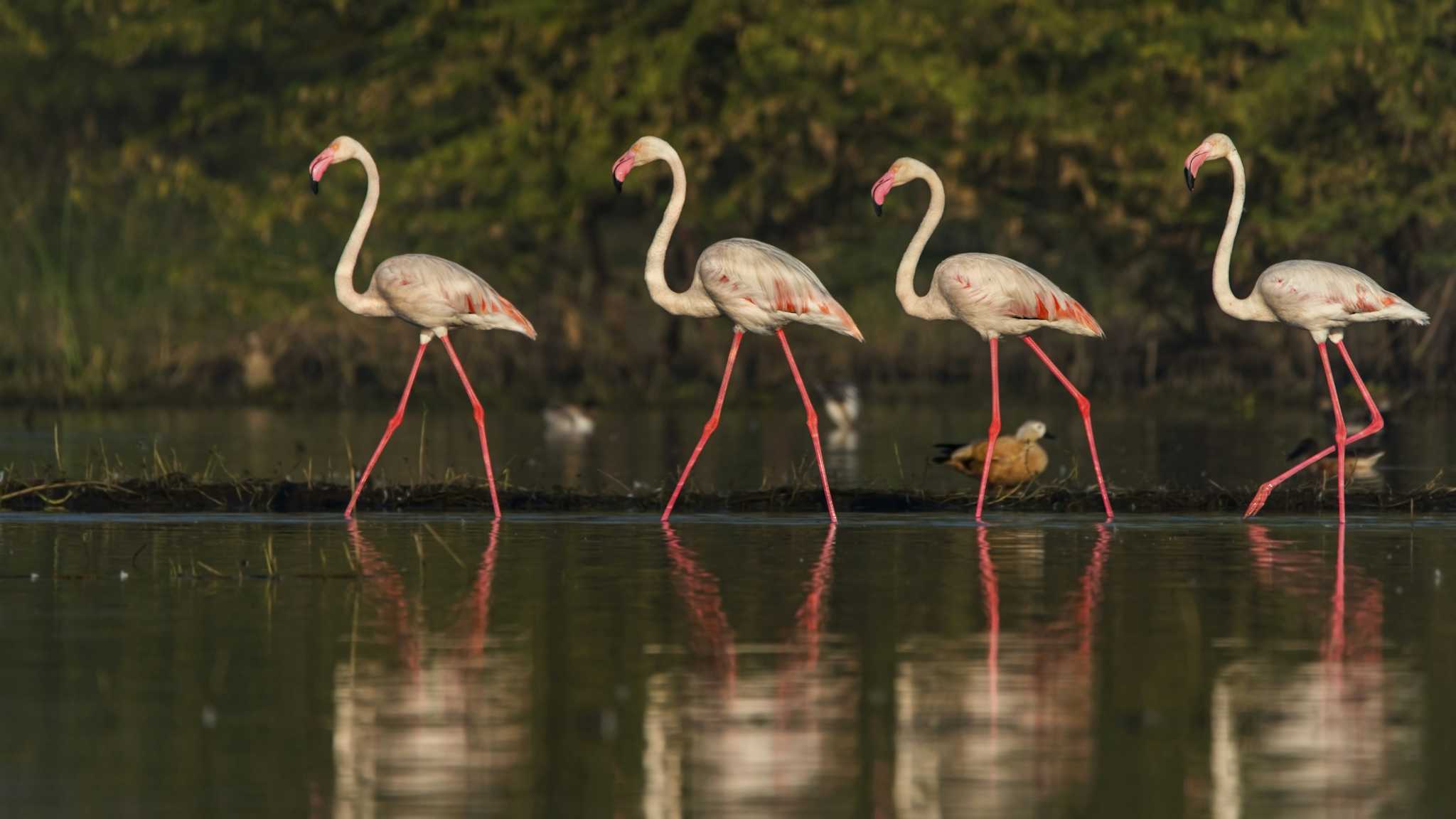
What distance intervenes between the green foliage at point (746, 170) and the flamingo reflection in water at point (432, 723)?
1888 cm

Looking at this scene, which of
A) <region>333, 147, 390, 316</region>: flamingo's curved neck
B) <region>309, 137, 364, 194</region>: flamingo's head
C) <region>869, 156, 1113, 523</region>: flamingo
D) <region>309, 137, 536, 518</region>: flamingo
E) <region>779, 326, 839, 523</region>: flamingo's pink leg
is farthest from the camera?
<region>309, 137, 364, 194</region>: flamingo's head

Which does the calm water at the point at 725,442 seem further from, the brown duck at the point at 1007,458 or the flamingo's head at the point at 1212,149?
the flamingo's head at the point at 1212,149

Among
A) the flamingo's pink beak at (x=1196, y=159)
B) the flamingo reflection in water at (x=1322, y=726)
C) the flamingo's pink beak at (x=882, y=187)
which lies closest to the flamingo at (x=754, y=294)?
the flamingo's pink beak at (x=882, y=187)

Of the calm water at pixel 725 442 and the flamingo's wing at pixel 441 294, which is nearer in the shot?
the flamingo's wing at pixel 441 294

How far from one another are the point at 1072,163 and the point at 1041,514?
14540 millimetres

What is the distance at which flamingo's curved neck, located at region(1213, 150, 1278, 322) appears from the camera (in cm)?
1688

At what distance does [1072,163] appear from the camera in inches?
1203

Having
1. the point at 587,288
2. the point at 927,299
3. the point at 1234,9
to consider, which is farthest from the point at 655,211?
the point at 927,299

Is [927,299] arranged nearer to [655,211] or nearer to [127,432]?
[127,432]

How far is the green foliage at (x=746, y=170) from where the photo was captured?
29891 millimetres

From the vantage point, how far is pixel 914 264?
17.0 metres

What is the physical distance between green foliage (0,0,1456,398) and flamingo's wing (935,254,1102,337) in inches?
490

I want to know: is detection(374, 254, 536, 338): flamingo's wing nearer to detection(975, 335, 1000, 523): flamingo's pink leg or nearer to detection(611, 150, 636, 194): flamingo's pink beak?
detection(611, 150, 636, 194): flamingo's pink beak

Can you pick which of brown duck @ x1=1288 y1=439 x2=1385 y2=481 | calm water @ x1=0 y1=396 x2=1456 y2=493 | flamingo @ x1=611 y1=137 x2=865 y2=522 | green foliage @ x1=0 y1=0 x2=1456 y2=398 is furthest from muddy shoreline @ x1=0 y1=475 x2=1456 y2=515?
green foliage @ x1=0 y1=0 x2=1456 y2=398
